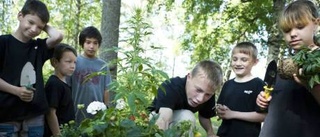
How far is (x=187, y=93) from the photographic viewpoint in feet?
8.29

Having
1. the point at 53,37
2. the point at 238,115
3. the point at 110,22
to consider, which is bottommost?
the point at 238,115

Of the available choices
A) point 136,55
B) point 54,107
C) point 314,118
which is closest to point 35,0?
point 54,107

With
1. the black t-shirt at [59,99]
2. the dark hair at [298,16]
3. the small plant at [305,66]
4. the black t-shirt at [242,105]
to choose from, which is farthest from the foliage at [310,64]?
the black t-shirt at [59,99]

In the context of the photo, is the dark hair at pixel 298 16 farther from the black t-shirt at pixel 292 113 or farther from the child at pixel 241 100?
the child at pixel 241 100

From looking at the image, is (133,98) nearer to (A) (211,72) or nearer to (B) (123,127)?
(B) (123,127)

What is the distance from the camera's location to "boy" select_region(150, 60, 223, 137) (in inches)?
94.6

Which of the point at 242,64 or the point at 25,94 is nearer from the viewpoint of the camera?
the point at 25,94

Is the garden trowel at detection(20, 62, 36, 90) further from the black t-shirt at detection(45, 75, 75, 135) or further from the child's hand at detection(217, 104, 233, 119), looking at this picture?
the child's hand at detection(217, 104, 233, 119)

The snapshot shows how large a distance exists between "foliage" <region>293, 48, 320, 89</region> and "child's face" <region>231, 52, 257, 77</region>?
139cm

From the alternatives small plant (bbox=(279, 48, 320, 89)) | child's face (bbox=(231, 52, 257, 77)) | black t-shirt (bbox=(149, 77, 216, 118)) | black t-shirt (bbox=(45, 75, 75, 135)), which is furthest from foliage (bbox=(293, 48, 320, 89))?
black t-shirt (bbox=(45, 75, 75, 135))

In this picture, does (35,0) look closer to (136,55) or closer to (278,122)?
(136,55)

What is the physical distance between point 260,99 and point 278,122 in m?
0.21

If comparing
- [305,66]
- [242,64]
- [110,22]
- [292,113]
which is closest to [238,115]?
[242,64]

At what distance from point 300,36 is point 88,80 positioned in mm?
2028
